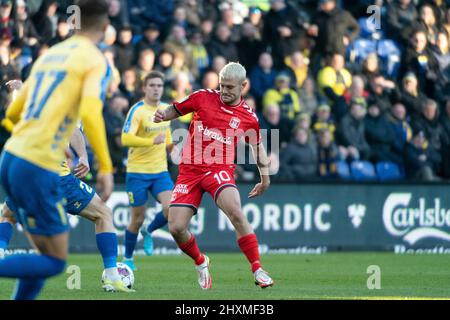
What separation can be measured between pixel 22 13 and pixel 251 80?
459 cm

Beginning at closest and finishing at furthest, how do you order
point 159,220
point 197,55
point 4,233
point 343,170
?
point 4,233 → point 159,220 → point 343,170 → point 197,55

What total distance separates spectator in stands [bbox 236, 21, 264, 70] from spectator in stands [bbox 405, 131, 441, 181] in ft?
11.4

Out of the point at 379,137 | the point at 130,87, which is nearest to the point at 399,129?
the point at 379,137

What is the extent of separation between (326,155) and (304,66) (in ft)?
7.09

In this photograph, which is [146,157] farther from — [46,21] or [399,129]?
[399,129]

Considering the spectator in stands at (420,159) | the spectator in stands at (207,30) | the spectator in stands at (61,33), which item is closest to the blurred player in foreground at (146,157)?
the spectator in stands at (61,33)

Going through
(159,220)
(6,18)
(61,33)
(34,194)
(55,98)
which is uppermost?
(6,18)

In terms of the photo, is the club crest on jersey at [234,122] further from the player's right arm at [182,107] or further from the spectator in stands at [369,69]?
the spectator in stands at [369,69]

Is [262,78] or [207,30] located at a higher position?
[207,30]

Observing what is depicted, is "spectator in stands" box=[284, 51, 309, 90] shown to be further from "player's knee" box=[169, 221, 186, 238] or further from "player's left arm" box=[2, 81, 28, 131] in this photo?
"player's left arm" box=[2, 81, 28, 131]

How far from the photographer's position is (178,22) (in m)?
21.0

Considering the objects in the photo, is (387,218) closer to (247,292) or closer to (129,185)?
(129,185)

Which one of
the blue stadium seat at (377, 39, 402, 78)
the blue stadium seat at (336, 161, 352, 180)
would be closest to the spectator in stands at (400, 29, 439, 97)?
the blue stadium seat at (377, 39, 402, 78)

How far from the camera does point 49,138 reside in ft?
25.6
